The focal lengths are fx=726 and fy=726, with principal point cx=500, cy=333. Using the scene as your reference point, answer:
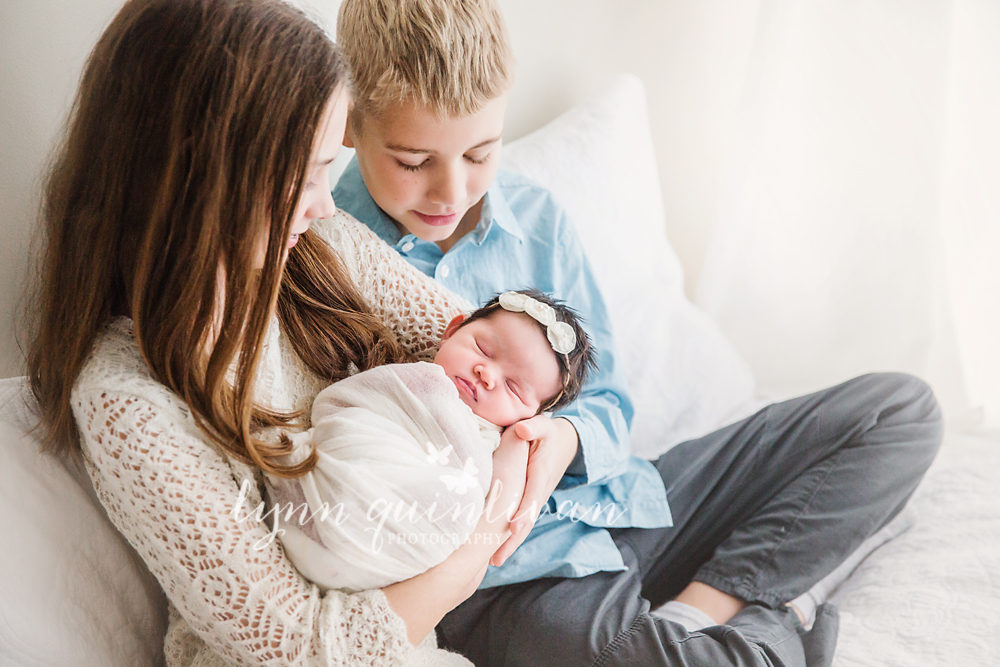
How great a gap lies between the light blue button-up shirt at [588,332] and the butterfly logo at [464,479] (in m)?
0.24

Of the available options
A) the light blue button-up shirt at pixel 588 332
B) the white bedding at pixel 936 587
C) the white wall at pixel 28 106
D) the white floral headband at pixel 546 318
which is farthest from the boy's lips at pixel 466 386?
the white bedding at pixel 936 587

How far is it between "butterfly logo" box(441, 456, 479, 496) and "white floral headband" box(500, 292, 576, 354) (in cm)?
21

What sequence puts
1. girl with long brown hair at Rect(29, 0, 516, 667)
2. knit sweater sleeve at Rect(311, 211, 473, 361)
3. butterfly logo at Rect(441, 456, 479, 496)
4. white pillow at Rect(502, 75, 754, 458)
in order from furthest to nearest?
white pillow at Rect(502, 75, 754, 458) → knit sweater sleeve at Rect(311, 211, 473, 361) → butterfly logo at Rect(441, 456, 479, 496) → girl with long brown hair at Rect(29, 0, 516, 667)

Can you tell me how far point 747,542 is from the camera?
1.08 m

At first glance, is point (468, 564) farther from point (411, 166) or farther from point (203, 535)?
point (411, 166)

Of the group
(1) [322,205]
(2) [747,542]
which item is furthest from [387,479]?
(2) [747,542]

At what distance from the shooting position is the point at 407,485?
708 millimetres

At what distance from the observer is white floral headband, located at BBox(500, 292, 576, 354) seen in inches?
35.7

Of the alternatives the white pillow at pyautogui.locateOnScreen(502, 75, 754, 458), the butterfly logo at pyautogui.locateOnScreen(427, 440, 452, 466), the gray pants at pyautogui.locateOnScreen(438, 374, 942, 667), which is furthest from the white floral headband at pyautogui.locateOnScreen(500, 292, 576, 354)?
the white pillow at pyautogui.locateOnScreen(502, 75, 754, 458)

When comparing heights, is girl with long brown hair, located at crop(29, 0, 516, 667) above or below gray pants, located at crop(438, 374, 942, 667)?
above

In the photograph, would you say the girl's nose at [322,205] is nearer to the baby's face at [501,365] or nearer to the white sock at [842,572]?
the baby's face at [501,365]

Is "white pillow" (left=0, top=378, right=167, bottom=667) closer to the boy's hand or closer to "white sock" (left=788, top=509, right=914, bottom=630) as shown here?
the boy's hand

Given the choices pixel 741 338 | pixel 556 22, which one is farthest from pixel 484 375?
pixel 741 338

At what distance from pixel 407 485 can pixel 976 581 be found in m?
0.93
